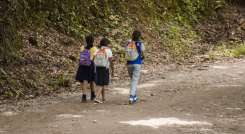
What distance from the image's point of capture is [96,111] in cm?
1161

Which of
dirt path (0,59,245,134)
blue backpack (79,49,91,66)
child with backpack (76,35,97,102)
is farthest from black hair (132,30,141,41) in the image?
dirt path (0,59,245,134)

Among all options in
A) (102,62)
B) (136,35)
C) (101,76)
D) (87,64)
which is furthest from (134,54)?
(87,64)

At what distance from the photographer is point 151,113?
37.3 ft

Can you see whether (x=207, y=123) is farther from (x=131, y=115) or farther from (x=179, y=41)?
(x=179, y=41)

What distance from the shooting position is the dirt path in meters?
9.89

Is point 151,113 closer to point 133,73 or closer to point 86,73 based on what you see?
point 133,73

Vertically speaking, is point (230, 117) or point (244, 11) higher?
point (244, 11)

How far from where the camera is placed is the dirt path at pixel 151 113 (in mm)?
9891

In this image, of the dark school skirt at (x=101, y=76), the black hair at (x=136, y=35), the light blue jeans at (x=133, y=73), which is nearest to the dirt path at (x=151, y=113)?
the light blue jeans at (x=133, y=73)

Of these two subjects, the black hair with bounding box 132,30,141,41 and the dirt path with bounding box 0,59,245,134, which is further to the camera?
the black hair with bounding box 132,30,141,41

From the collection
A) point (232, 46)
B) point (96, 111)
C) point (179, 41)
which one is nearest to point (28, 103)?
point (96, 111)

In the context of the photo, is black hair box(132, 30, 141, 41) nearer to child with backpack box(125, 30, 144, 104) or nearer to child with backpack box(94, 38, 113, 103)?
child with backpack box(125, 30, 144, 104)

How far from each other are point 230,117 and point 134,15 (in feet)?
44.3

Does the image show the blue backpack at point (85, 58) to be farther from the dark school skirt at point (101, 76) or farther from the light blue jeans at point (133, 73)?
the light blue jeans at point (133, 73)
